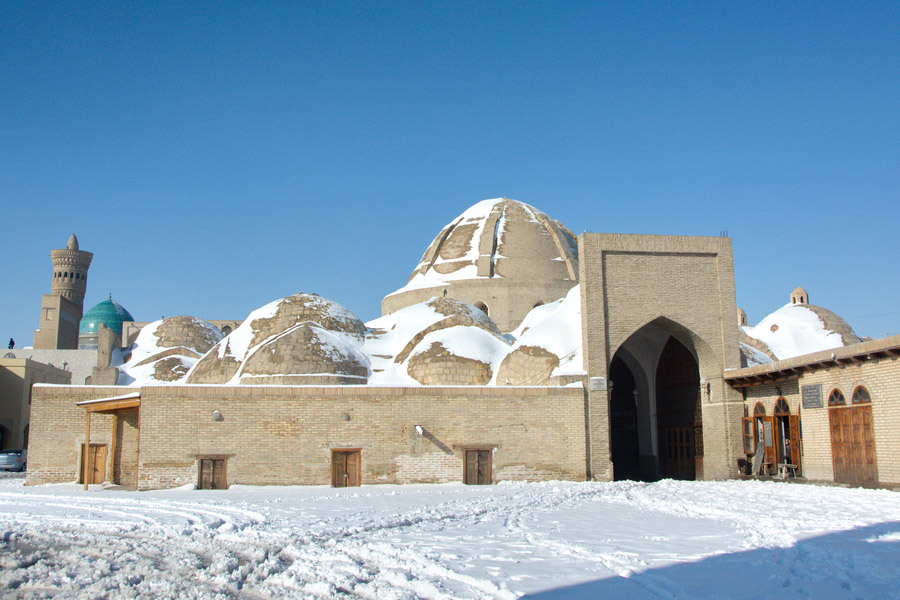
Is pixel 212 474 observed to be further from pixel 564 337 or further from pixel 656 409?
pixel 656 409

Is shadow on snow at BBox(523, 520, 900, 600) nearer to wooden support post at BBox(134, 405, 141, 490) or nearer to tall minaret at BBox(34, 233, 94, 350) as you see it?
wooden support post at BBox(134, 405, 141, 490)

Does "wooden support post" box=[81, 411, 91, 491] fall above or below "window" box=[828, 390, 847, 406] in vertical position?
below

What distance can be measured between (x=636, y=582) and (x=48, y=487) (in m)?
Result: 14.0

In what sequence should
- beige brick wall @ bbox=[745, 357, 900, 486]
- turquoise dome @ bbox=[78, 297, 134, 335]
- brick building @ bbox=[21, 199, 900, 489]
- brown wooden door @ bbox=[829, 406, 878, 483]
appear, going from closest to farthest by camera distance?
beige brick wall @ bbox=[745, 357, 900, 486] → brown wooden door @ bbox=[829, 406, 878, 483] → brick building @ bbox=[21, 199, 900, 489] → turquoise dome @ bbox=[78, 297, 134, 335]

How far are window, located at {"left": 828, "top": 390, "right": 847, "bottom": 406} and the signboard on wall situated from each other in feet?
0.75

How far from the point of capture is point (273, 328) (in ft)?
74.7

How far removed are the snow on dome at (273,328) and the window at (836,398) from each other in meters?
11.5

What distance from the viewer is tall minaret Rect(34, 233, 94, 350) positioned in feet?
136

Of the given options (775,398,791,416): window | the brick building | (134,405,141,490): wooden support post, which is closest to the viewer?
(134,405,141,490): wooden support post

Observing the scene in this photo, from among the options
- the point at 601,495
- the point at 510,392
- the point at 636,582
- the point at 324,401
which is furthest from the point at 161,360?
the point at 636,582

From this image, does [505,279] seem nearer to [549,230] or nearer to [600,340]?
[549,230]

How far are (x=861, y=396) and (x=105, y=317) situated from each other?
48.2 metres

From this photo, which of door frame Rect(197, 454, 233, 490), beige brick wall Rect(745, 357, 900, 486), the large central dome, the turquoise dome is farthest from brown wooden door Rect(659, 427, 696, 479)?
the turquoise dome

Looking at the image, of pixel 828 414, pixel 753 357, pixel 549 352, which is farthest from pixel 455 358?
pixel 753 357
